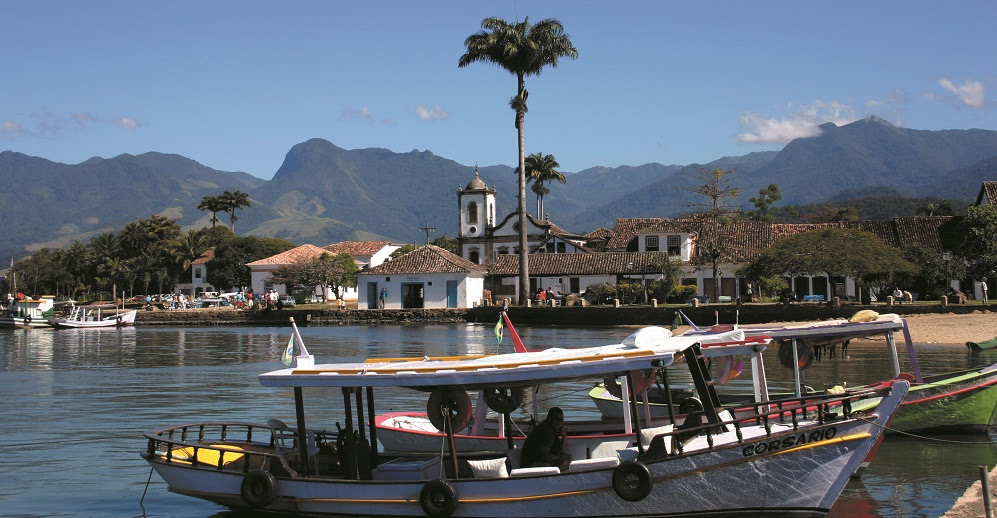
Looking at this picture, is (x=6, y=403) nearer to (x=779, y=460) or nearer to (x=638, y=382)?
(x=638, y=382)

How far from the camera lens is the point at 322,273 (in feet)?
284

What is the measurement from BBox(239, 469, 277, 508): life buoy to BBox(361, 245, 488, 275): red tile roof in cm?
5517

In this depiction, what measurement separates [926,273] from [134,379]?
4136cm

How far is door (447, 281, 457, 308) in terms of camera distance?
68688mm

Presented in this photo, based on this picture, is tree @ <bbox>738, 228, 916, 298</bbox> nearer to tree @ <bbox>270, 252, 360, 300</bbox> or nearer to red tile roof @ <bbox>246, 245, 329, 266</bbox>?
tree @ <bbox>270, 252, 360, 300</bbox>

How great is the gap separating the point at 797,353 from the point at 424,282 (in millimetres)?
53588

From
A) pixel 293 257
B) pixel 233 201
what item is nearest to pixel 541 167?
pixel 293 257

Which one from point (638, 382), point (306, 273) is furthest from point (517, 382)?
point (306, 273)

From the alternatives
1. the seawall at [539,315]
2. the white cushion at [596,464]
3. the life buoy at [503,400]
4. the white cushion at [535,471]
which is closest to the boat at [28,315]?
the seawall at [539,315]

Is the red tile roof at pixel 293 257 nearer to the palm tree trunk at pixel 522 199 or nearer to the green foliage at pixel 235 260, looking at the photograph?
the green foliage at pixel 235 260

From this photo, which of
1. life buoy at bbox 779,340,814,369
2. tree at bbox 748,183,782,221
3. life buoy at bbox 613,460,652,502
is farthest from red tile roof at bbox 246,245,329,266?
life buoy at bbox 613,460,652,502

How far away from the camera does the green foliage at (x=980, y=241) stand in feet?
→ 173

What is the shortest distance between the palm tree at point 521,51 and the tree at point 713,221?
1064cm

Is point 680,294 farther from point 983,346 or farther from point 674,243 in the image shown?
point 983,346
